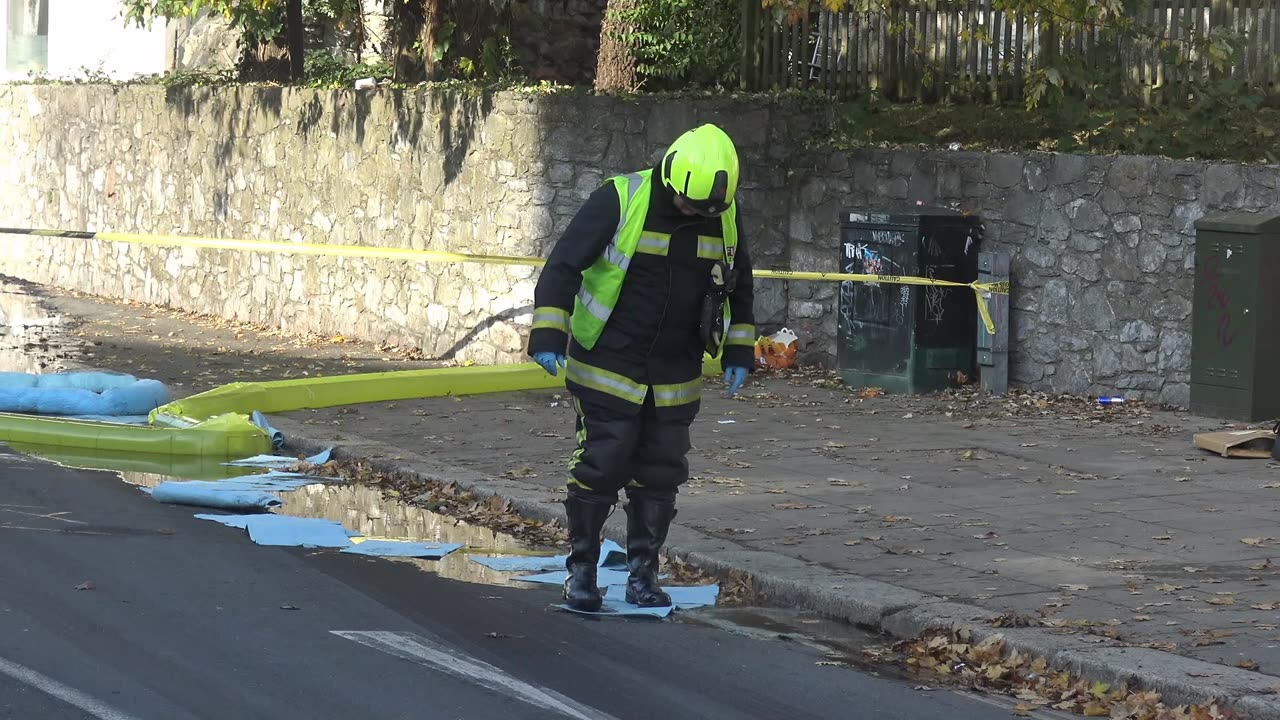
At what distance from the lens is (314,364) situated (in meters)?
15.7

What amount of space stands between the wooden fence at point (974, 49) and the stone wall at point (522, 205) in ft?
4.12

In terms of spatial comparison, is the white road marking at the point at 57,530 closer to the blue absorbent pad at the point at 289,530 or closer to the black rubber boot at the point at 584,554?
the blue absorbent pad at the point at 289,530

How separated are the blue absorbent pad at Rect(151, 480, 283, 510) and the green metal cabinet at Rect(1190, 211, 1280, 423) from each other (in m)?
6.16

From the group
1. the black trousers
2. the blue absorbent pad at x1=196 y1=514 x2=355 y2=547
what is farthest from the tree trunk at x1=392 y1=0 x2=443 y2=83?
the black trousers

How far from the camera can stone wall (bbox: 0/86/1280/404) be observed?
12922 mm

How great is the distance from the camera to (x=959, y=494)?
9.62m

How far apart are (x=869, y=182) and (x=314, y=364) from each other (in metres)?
4.85

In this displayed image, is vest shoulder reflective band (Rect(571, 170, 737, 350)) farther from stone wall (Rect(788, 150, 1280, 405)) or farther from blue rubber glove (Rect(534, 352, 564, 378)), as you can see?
stone wall (Rect(788, 150, 1280, 405))

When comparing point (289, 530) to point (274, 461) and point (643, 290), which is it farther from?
point (643, 290)

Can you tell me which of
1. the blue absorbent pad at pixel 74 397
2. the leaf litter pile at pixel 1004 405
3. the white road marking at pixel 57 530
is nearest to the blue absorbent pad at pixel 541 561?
the white road marking at pixel 57 530

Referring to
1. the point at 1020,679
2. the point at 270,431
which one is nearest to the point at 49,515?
the point at 270,431

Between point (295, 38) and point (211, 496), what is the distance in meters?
13.7

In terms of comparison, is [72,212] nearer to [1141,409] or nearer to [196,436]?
[196,436]

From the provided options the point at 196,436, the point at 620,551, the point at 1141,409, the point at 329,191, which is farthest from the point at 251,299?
the point at 620,551
